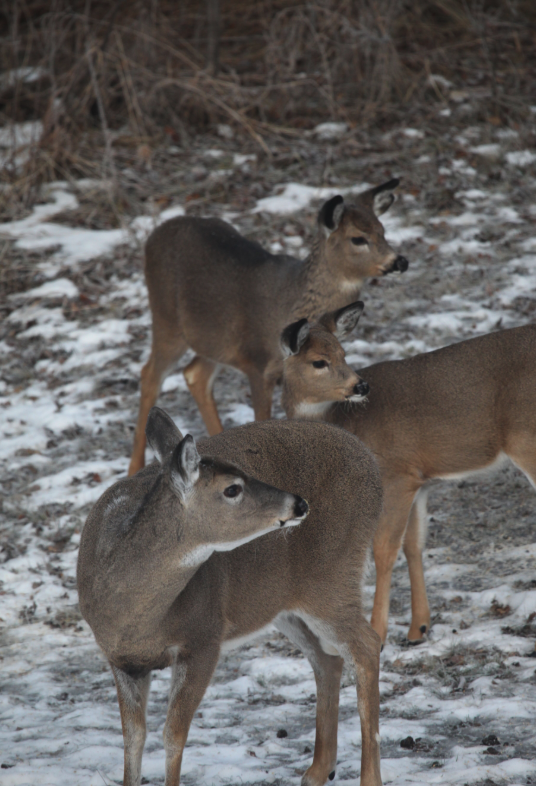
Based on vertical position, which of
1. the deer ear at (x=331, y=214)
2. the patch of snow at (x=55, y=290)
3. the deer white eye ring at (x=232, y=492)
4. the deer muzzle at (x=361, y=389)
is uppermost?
the deer ear at (x=331, y=214)

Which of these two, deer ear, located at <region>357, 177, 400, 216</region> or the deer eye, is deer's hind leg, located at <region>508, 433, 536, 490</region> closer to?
the deer eye

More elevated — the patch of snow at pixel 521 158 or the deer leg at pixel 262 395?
the patch of snow at pixel 521 158

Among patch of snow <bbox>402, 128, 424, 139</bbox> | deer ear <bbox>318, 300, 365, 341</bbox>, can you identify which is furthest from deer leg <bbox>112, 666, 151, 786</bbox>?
patch of snow <bbox>402, 128, 424, 139</bbox>

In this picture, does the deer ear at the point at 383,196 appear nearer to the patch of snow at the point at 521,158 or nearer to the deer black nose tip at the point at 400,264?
the deer black nose tip at the point at 400,264

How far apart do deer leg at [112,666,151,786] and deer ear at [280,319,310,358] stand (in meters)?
2.65

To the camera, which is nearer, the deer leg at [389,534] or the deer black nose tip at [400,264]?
the deer leg at [389,534]

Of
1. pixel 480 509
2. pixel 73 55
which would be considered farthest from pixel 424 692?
pixel 73 55

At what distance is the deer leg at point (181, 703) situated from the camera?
360cm

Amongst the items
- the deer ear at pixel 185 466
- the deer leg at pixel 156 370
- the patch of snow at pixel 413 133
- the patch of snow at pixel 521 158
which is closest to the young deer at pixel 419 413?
the deer leg at pixel 156 370

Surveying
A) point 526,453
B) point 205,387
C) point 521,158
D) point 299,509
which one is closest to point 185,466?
point 299,509

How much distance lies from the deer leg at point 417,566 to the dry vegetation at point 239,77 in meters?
7.17

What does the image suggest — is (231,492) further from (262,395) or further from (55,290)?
(55,290)

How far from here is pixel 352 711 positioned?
4828mm

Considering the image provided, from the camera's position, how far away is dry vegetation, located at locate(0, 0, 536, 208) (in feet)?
39.5
